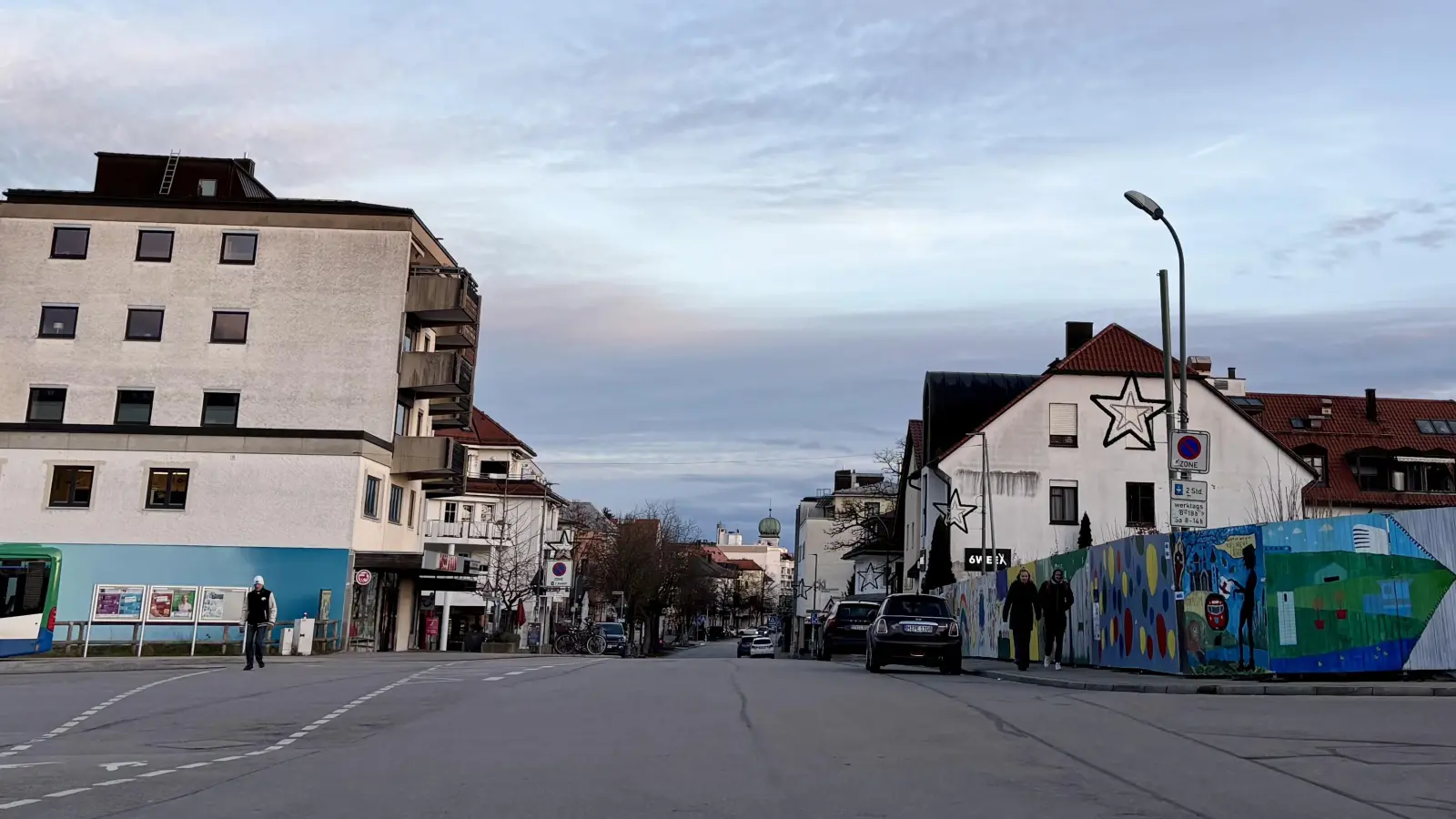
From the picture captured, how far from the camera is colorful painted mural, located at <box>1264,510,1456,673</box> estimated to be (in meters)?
18.5

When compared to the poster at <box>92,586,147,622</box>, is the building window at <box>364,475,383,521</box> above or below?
above

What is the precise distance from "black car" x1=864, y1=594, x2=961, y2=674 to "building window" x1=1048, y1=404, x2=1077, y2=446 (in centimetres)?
3107

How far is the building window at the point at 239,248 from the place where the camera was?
152 ft

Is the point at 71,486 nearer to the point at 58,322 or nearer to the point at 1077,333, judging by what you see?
the point at 58,322

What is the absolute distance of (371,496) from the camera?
46.2m

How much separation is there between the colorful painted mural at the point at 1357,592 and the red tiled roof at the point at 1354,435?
40.7 metres

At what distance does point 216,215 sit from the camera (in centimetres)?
4666

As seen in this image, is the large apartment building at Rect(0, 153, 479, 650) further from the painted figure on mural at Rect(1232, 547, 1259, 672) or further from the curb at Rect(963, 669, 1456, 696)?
the painted figure on mural at Rect(1232, 547, 1259, 672)

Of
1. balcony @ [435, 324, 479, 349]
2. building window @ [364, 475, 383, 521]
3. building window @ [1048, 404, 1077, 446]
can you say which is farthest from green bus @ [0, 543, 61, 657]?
building window @ [1048, 404, 1077, 446]

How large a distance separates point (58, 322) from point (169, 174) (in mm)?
7570

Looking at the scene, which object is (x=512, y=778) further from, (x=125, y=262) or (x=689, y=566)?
(x=689, y=566)

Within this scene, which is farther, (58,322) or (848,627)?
(58,322)

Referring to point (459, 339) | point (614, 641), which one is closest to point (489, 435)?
point (614, 641)

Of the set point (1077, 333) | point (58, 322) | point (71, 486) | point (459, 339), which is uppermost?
point (1077, 333)
